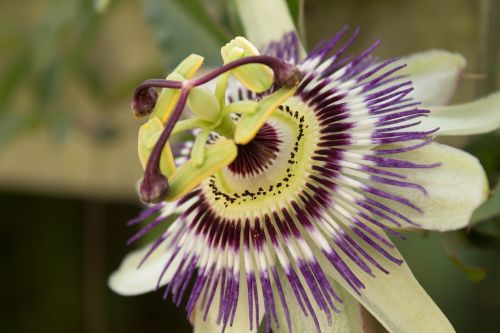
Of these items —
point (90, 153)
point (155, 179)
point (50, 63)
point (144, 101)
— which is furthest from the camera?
point (90, 153)

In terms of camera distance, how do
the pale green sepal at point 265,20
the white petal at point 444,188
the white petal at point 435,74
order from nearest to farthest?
the white petal at point 444,188
the white petal at point 435,74
the pale green sepal at point 265,20

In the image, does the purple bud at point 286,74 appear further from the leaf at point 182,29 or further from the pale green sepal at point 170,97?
the leaf at point 182,29

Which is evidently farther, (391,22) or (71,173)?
(71,173)

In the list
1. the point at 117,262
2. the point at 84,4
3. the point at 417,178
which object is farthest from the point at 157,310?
the point at 417,178

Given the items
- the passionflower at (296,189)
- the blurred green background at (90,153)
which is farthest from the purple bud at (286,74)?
the blurred green background at (90,153)

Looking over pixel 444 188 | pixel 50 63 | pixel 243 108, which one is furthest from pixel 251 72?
pixel 50 63

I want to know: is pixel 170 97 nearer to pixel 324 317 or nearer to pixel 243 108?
pixel 243 108

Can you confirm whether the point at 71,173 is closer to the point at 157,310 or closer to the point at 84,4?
the point at 157,310
